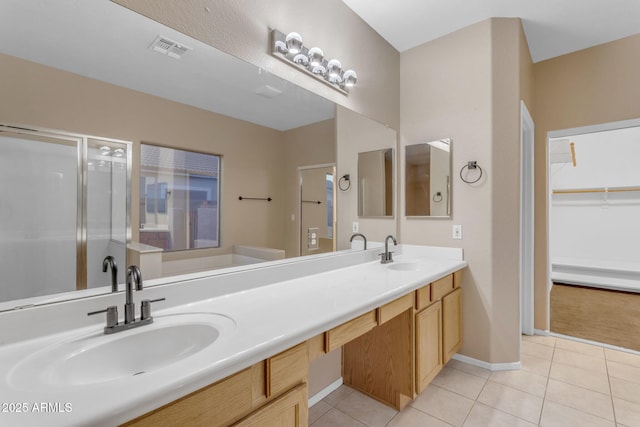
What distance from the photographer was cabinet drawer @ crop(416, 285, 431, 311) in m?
1.77

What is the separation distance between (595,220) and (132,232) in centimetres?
576

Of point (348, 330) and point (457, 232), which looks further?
point (457, 232)

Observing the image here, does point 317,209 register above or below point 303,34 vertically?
below

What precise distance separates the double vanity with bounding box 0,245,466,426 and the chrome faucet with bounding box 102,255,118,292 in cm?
6

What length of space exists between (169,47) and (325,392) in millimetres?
2135

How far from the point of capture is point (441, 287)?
2.06 meters

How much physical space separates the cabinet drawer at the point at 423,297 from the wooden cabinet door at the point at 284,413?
958 mm

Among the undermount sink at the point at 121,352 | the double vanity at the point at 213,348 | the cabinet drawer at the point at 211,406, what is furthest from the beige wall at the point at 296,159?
the cabinet drawer at the point at 211,406

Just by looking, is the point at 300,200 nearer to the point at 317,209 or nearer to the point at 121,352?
the point at 317,209

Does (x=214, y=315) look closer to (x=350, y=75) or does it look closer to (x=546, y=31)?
(x=350, y=75)

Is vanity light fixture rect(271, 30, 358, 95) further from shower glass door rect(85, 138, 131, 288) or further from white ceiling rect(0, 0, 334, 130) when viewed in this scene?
shower glass door rect(85, 138, 131, 288)

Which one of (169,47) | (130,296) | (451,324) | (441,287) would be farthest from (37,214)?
(451,324)

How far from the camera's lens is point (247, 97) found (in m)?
1.58

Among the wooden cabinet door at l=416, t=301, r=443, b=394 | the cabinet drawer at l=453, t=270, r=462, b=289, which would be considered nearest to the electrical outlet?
the cabinet drawer at l=453, t=270, r=462, b=289
